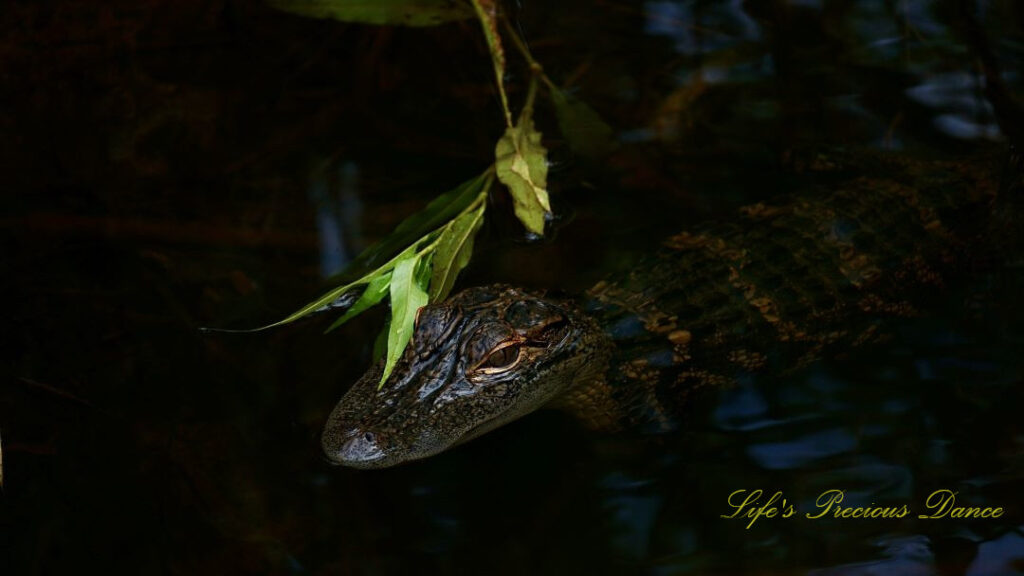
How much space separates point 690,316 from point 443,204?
986 millimetres

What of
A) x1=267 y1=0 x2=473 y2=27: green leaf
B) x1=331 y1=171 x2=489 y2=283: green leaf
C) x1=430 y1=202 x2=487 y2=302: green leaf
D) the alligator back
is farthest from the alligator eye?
x1=267 y1=0 x2=473 y2=27: green leaf

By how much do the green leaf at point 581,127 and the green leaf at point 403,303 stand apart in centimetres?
129

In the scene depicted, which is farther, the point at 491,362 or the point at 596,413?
the point at 596,413

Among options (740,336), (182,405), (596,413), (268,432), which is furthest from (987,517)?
(182,405)

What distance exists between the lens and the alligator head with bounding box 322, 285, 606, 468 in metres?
2.76

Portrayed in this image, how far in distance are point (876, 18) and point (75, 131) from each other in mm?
3747

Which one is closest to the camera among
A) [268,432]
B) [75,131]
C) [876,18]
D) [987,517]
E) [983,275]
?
[987,517]

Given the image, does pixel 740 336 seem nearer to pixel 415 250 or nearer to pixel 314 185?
pixel 415 250

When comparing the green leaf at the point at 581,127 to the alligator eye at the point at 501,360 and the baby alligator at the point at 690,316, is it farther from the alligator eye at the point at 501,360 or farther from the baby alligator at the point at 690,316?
the alligator eye at the point at 501,360

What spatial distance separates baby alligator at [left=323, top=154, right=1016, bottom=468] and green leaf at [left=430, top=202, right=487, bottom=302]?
0.19 ft

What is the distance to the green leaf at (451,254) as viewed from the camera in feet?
9.59

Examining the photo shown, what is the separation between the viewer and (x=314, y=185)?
3805 mm

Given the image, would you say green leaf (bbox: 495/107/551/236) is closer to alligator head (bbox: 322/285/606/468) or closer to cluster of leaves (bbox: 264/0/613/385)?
cluster of leaves (bbox: 264/0/613/385)

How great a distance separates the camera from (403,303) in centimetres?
264
